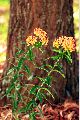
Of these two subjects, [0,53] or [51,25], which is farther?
[0,53]

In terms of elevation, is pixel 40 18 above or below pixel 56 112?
above

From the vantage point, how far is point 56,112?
4.48 m

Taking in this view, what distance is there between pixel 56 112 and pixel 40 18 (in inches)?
32.8

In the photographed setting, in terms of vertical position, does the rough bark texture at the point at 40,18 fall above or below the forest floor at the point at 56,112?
above

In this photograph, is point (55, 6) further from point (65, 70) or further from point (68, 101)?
point (68, 101)

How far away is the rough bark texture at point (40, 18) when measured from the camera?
4383 mm

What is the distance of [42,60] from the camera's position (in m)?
4.45

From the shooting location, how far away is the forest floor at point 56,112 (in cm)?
439

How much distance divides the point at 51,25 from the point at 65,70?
1.44ft

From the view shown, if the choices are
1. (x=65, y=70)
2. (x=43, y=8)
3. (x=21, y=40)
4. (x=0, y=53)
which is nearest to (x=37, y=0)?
(x=43, y=8)

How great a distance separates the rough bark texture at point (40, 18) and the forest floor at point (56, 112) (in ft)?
0.82

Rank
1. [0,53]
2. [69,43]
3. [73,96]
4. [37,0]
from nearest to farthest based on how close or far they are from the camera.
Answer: [69,43] → [37,0] → [73,96] → [0,53]

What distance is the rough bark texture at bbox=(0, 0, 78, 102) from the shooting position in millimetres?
4383

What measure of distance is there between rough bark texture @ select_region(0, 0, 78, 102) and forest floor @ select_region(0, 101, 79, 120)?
0.25 metres
